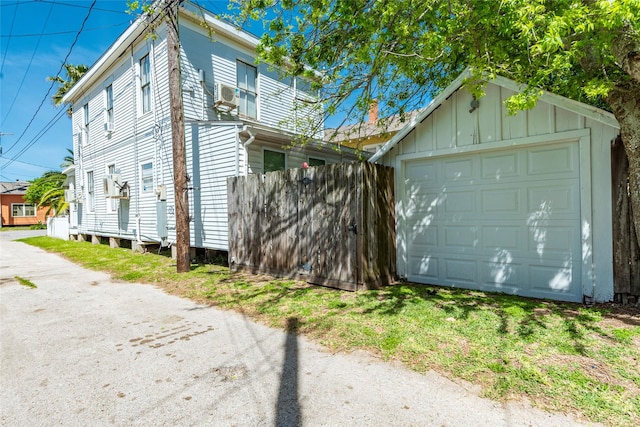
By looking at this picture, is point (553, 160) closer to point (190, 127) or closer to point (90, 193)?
point (190, 127)

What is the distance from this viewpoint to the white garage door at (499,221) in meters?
4.76

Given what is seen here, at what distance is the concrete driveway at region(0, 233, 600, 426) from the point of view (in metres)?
2.31

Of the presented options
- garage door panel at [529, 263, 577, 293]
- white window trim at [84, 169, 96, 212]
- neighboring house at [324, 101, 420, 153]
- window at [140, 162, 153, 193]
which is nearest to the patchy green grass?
window at [140, 162, 153, 193]

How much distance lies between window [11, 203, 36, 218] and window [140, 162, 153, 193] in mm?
29492

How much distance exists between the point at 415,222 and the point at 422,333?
2.86 m

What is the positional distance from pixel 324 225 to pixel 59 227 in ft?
58.2

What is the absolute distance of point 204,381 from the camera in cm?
280

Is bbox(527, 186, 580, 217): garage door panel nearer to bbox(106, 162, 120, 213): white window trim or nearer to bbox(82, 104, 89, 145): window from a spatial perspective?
bbox(106, 162, 120, 213): white window trim

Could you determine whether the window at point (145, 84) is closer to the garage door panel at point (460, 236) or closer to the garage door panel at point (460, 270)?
the garage door panel at point (460, 236)

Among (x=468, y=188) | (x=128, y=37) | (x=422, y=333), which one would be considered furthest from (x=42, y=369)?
(x=128, y=37)

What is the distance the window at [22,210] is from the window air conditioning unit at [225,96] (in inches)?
1294

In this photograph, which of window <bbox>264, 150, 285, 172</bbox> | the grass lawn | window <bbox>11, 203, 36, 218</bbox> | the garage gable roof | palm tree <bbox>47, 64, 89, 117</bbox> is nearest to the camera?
the grass lawn

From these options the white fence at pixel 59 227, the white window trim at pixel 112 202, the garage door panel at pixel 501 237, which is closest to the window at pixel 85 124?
the white window trim at pixel 112 202

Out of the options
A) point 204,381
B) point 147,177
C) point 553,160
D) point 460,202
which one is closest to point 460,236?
point 460,202
